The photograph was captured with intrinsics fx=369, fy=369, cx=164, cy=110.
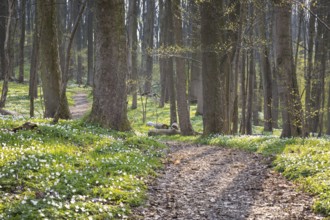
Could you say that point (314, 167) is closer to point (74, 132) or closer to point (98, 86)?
point (74, 132)

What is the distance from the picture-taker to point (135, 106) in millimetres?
37906

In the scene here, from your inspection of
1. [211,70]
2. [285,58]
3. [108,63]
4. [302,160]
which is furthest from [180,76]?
[302,160]

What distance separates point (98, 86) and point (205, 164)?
5691 millimetres

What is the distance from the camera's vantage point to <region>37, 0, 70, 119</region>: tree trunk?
18.0 meters

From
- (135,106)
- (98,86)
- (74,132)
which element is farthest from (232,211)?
(135,106)

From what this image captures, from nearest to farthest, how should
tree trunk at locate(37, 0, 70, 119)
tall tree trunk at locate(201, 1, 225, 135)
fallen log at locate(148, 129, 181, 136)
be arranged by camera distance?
tree trunk at locate(37, 0, 70, 119), tall tree trunk at locate(201, 1, 225, 135), fallen log at locate(148, 129, 181, 136)

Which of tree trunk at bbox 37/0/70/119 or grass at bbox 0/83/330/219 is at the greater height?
tree trunk at bbox 37/0/70/119

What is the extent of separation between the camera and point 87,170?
27.5ft

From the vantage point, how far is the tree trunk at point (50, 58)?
59.2ft

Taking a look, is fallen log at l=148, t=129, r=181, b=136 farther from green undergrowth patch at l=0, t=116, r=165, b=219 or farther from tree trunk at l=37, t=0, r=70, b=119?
green undergrowth patch at l=0, t=116, r=165, b=219

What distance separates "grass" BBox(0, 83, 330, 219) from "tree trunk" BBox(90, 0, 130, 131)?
1.23 meters

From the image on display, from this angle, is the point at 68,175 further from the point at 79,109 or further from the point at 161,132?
the point at 79,109

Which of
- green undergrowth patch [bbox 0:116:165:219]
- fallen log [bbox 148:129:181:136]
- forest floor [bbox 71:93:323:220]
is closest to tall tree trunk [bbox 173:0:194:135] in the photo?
fallen log [bbox 148:129:181:136]

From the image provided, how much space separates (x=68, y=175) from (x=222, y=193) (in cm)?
365
